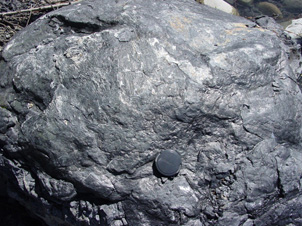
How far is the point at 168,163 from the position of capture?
192 centimetres

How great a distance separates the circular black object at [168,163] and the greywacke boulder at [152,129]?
0.20 feet

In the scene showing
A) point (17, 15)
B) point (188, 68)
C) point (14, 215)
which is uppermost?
point (188, 68)

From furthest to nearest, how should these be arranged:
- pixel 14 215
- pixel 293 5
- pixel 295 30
Result: pixel 293 5 < pixel 295 30 < pixel 14 215

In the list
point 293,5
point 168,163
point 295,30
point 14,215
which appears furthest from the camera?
point 293,5

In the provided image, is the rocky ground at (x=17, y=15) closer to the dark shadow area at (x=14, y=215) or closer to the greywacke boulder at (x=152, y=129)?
the greywacke boulder at (x=152, y=129)

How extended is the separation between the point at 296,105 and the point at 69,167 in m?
1.83

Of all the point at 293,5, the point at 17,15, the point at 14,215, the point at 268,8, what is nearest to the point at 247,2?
the point at 268,8

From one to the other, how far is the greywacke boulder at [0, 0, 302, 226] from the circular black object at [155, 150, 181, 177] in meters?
0.06

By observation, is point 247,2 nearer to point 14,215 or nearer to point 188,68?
point 188,68

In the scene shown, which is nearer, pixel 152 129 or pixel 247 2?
pixel 152 129

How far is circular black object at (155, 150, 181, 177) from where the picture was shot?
1.91 metres

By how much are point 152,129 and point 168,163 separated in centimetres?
26

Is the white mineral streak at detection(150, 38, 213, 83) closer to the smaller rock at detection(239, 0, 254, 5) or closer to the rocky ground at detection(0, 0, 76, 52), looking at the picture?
the rocky ground at detection(0, 0, 76, 52)

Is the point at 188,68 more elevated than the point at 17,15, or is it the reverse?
the point at 188,68
